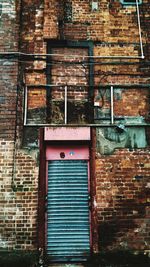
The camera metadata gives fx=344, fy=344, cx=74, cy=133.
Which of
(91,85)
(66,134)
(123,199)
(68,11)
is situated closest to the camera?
(123,199)

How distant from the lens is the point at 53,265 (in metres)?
6.29

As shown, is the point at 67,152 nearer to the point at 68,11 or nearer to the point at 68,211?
the point at 68,211

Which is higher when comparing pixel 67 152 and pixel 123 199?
pixel 67 152

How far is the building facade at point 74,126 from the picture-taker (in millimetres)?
6438

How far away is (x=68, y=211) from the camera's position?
659 centimetres

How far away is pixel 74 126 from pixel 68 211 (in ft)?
5.49

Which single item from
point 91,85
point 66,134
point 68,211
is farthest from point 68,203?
point 91,85

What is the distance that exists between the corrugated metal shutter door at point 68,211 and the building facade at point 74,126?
2 cm

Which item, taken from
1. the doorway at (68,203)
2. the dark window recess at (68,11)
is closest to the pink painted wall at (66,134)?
the doorway at (68,203)

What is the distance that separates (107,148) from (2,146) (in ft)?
6.82

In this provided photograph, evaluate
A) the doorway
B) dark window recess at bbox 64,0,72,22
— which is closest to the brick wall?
the doorway

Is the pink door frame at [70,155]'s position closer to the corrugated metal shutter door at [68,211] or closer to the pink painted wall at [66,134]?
the pink painted wall at [66,134]

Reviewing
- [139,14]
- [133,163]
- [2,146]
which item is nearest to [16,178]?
[2,146]

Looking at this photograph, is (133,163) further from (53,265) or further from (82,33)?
(82,33)
